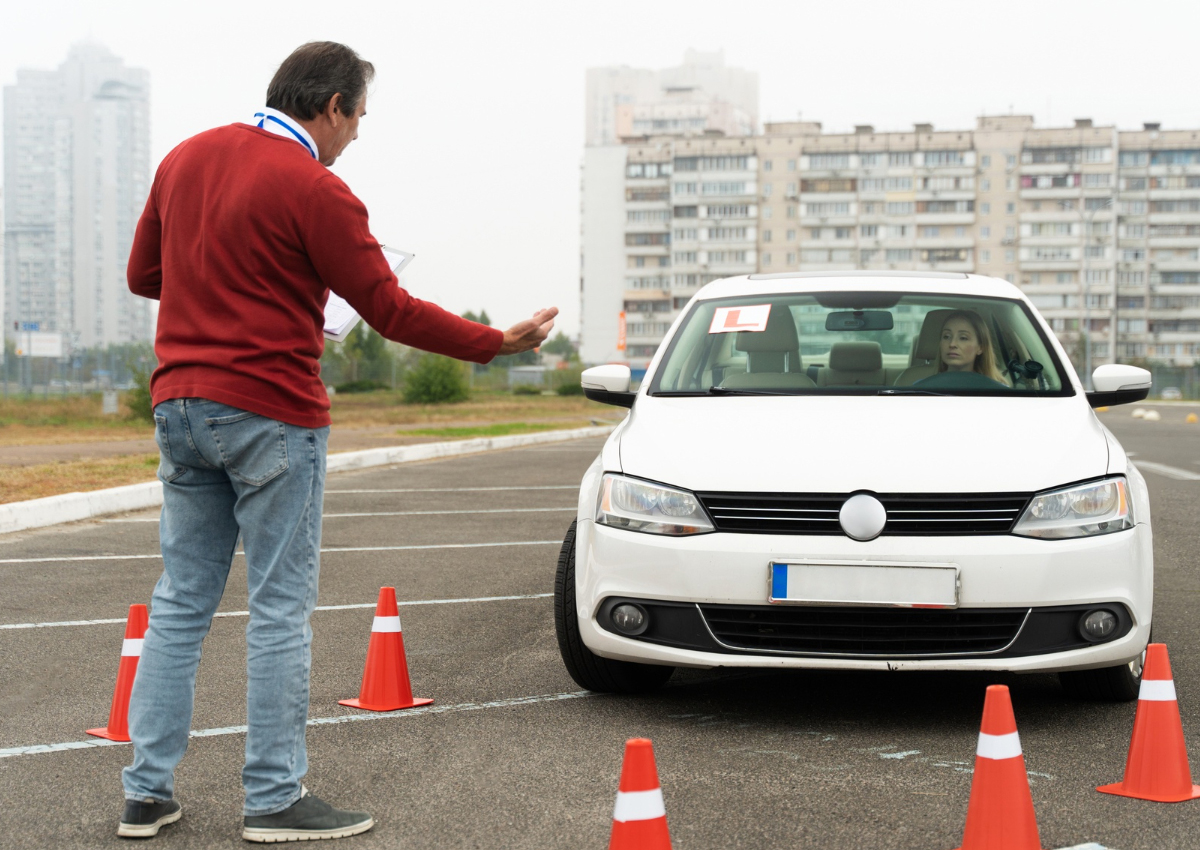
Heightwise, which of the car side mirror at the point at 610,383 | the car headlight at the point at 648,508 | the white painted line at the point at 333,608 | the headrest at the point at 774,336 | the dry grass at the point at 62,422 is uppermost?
the headrest at the point at 774,336

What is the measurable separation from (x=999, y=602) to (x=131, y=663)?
264 centimetres

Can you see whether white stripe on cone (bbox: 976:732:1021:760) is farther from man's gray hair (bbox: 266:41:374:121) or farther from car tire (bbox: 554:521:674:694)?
man's gray hair (bbox: 266:41:374:121)

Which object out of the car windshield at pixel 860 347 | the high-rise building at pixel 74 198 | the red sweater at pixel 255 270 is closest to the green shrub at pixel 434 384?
the car windshield at pixel 860 347

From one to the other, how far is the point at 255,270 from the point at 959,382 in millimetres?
2918

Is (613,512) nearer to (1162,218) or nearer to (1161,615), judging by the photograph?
(1161,615)

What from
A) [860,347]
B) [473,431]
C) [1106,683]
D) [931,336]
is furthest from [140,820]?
[473,431]

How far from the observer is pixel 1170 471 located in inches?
591

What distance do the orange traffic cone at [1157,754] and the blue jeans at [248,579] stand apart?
7.09 ft

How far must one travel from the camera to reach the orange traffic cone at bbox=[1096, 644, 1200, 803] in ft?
11.0

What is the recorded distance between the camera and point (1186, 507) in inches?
431

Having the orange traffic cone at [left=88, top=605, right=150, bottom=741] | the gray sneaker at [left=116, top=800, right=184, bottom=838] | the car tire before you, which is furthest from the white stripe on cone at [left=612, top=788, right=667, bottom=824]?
the orange traffic cone at [left=88, top=605, right=150, bottom=741]

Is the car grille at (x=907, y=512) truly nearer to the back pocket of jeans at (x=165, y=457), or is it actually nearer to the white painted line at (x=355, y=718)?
the white painted line at (x=355, y=718)

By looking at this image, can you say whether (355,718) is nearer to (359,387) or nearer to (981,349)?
(981,349)

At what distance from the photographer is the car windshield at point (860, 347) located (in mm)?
5020
